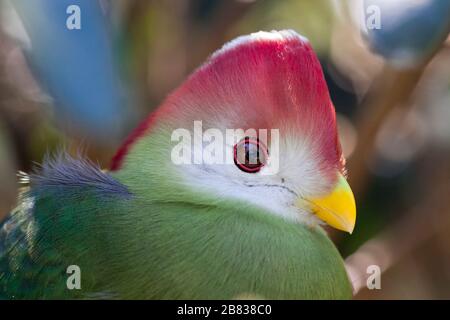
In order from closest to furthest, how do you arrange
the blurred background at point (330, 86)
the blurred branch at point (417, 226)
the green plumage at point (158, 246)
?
the green plumage at point (158, 246)
the blurred background at point (330, 86)
the blurred branch at point (417, 226)

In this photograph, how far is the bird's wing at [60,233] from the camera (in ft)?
4.58

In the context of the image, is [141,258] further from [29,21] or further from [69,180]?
[29,21]

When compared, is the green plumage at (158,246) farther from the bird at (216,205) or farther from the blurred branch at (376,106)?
the blurred branch at (376,106)

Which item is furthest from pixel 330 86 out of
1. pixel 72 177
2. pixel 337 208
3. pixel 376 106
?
pixel 72 177

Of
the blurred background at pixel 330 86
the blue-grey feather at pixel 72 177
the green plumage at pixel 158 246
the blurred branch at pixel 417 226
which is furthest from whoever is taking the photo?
the blurred branch at pixel 417 226

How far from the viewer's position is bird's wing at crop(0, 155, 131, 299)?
4.58 feet

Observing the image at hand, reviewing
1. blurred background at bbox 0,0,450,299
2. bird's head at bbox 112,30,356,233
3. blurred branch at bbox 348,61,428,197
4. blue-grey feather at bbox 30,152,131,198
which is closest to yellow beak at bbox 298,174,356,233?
bird's head at bbox 112,30,356,233

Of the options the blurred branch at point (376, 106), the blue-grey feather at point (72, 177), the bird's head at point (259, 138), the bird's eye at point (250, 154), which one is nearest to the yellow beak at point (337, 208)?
the bird's head at point (259, 138)

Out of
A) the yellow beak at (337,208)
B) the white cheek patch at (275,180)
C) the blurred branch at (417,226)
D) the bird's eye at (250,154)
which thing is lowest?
the blurred branch at (417,226)

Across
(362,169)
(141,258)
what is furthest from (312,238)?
(362,169)

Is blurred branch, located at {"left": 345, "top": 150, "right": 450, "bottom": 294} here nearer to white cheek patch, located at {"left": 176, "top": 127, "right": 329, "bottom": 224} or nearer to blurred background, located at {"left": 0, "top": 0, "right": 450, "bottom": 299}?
blurred background, located at {"left": 0, "top": 0, "right": 450, "bottom": 299}

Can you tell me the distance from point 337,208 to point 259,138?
218mm

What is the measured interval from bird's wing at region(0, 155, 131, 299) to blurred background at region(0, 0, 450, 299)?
0.54 m

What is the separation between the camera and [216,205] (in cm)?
142
